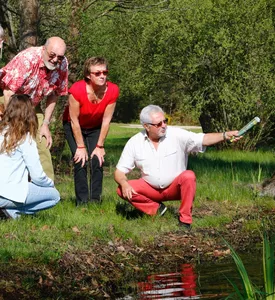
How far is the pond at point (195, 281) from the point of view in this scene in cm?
685

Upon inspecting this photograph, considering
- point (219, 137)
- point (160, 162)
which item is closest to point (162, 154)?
point (160, 162)

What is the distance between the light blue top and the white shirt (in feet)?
3.41

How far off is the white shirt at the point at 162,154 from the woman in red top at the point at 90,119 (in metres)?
0.89

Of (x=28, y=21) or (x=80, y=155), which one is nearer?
(x=80, y=155)

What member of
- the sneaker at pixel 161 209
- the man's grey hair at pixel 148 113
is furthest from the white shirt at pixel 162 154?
the sneaker at pixel 161 209

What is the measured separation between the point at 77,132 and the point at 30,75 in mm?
913

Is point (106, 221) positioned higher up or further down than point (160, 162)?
further down

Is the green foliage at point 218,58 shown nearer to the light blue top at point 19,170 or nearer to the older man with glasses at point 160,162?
the older man with glasses at point 160,162

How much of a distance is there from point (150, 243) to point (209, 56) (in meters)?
15.0

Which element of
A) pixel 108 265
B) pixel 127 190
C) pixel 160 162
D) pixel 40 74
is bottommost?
pixel 108 265

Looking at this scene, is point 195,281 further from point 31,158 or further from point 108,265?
point 31,158

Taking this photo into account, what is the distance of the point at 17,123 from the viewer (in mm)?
8875

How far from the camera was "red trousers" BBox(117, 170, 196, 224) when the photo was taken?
920 centimetres

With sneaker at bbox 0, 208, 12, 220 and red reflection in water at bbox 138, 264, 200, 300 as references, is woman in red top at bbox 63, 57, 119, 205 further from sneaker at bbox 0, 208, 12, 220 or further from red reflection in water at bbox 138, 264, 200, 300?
red reflection in water at bbox 138, 264, 200, 300
